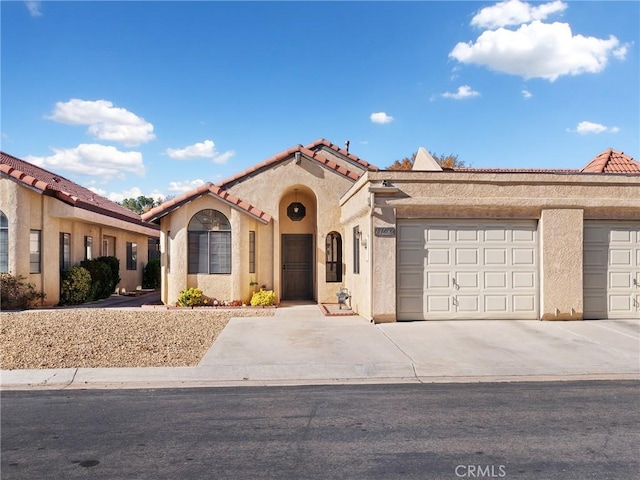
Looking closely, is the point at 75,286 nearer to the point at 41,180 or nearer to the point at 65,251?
the point at 65,251

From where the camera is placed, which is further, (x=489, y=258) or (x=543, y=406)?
(x=489, y=258)

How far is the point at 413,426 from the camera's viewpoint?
5520 mm

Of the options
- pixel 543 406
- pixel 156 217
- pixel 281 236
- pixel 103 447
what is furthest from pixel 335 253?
pixel 103 447

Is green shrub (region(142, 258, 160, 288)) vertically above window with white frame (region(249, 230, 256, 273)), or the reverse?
window with white frame (region(249, 230, 256, 273))

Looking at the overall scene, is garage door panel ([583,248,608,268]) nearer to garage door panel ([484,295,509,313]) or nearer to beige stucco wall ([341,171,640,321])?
beige stucco wall ([341,171,640,321])

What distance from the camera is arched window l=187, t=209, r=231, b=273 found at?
15.7m

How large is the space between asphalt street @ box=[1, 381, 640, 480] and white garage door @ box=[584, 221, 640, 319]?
5.86 m

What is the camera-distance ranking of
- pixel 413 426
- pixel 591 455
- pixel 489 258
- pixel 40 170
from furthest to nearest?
pixel 40 170
pixel 489 258
pixel 413 426
pixel 591 455

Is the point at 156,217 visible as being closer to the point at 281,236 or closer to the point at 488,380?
the point at 281,236

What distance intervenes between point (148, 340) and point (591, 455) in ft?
25.6

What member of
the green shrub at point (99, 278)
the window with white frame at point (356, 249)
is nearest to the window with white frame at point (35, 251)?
the green shrub at point (99, 278)

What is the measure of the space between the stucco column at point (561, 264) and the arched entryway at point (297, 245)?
25.8 ft

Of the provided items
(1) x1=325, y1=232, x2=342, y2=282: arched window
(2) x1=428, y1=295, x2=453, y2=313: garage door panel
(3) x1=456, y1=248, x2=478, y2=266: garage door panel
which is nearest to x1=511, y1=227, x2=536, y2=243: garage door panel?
(3) x1=456, y1=248, x2=478, y2=266: garage door panel

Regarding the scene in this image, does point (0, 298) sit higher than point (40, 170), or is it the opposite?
point (40, 170)
